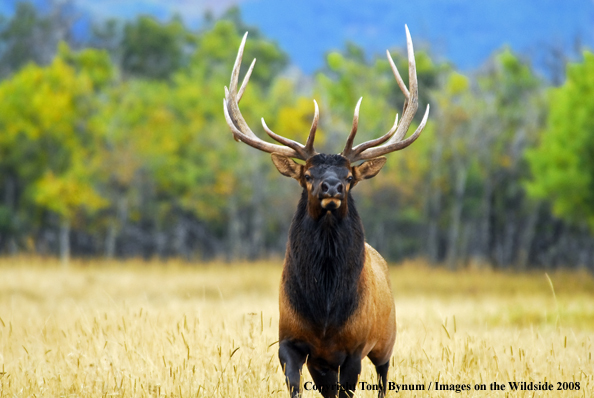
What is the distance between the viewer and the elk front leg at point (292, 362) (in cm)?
518

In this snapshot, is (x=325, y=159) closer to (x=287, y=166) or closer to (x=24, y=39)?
(x=287, y=166)

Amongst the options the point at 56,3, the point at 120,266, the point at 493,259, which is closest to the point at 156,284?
the point at 120,266

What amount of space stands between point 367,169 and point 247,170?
27.4 metres

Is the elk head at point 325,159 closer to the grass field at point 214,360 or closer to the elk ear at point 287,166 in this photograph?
the elk ear at point 287,166

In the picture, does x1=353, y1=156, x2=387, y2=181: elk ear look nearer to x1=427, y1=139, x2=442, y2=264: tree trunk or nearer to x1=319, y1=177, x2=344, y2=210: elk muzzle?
x1=319, y1=177, x2=344, y2=210: elk muzzle

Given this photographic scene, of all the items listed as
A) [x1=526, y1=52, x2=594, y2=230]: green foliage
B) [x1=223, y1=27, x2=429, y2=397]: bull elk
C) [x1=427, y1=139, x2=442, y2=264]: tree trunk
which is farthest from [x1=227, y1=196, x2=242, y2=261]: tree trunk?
[x1=223, y1=27, x2=429, y2=397]: bull elk

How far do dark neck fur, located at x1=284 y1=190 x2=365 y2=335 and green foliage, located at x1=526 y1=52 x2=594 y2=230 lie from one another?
19705mm

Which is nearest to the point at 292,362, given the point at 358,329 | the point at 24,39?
the point at 358,329

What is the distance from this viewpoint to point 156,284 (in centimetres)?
2153

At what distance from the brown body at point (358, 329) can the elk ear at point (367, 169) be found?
66 centimetres

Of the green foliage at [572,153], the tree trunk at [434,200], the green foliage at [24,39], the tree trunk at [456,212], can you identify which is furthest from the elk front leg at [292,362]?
the green foliage at [24,39]

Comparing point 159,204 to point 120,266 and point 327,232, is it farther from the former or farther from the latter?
point 327,232

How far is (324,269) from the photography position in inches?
217

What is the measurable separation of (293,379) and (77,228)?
29.4 metres
